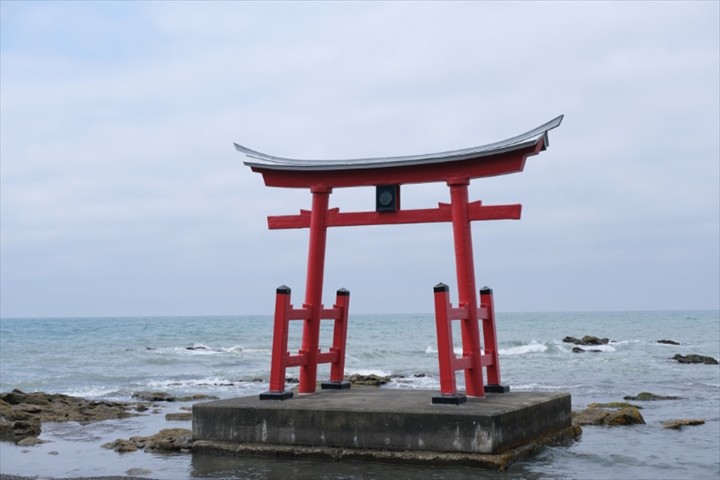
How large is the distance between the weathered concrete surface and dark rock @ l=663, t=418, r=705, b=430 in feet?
13.3

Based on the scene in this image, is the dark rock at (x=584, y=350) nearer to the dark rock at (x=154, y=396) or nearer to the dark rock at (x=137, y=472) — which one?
the dark rock at (x=154, y=396)

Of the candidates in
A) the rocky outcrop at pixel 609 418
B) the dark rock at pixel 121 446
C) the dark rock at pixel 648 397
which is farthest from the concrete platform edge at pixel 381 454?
the dark rock at pixel 648 397

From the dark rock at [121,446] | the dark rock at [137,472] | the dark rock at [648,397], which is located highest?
the dark rock at [137,472]

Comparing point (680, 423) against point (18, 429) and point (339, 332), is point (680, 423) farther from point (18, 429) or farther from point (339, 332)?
point (18, 429)

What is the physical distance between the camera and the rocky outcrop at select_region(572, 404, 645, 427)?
1407 centimetres

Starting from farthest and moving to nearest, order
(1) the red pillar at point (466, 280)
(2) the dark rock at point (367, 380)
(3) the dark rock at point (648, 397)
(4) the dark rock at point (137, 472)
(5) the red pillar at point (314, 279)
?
(2) the dark rock at point (367, 380)
(3) the dark rock at point (648, 397)
(5) the red pillar at point (314, 279)
(1) the red pillar at point (466, 280)
(4) the dark rock at point (137, 472)

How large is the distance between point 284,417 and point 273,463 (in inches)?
24.0

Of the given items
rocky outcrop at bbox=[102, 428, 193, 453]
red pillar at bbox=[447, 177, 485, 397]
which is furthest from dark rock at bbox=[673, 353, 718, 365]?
rocky outcrop at bbox=[102, 428, 193, 453]

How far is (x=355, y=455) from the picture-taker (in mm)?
9516

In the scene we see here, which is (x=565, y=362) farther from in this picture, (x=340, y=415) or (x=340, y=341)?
(x=340, y=415)

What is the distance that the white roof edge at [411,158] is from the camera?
10.5 metres

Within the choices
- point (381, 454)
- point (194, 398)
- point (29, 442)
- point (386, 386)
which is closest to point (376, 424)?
point (381, 454)

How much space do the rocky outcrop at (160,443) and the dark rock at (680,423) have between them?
8.12m

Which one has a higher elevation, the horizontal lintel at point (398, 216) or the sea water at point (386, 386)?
the horizontal lintel at point (398, 216)
